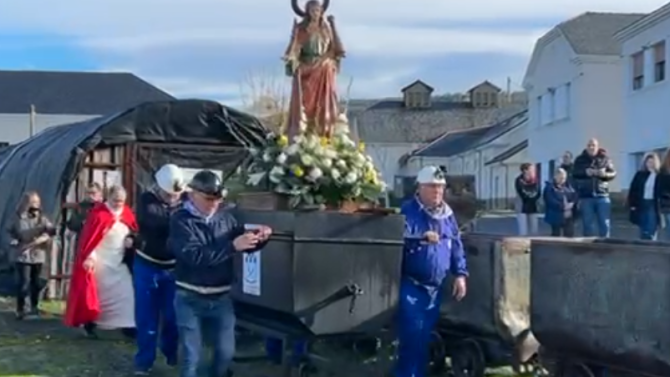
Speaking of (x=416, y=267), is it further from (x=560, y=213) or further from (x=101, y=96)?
(x=101, y=96)

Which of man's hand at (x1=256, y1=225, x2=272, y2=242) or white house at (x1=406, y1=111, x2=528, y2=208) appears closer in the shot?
man's hand at (x1=256, y1=225, x2=272, y2=242)

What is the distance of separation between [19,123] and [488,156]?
27623 millimetres

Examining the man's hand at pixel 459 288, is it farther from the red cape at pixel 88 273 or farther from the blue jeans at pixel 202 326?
the red cape at pixel 88 273

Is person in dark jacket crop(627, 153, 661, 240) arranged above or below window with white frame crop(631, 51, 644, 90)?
below

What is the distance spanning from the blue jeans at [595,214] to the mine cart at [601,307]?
8.08 metres

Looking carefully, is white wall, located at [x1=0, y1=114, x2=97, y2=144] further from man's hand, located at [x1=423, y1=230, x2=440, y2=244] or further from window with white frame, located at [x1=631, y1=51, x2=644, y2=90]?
man's hand, located at [x1=423, y1=230, x2=440, y2=244]

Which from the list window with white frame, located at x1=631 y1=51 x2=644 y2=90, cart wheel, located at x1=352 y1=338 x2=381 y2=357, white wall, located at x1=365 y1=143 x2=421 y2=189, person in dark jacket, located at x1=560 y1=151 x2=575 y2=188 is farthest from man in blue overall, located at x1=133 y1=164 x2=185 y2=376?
white wall, located at x1=365 y1=143 x2=421 y2=189

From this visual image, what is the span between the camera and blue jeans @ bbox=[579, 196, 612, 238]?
16703mm

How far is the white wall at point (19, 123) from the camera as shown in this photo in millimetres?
66375

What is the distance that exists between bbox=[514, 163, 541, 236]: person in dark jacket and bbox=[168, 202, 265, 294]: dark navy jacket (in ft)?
38.1

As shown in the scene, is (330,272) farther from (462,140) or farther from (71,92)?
(462,140)

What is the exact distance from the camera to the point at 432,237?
30.4 ft

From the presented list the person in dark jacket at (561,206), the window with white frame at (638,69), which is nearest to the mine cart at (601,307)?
the person in dark jacket at (561,206)

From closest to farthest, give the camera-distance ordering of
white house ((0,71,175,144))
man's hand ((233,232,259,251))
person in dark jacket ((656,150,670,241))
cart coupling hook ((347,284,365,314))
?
man's hand ((233,232,259,251)) < cart coupling hook ((347,284,365,314)) < person in dark jacket ((656,150,670,241)) < white house ((0,71,175,144))
